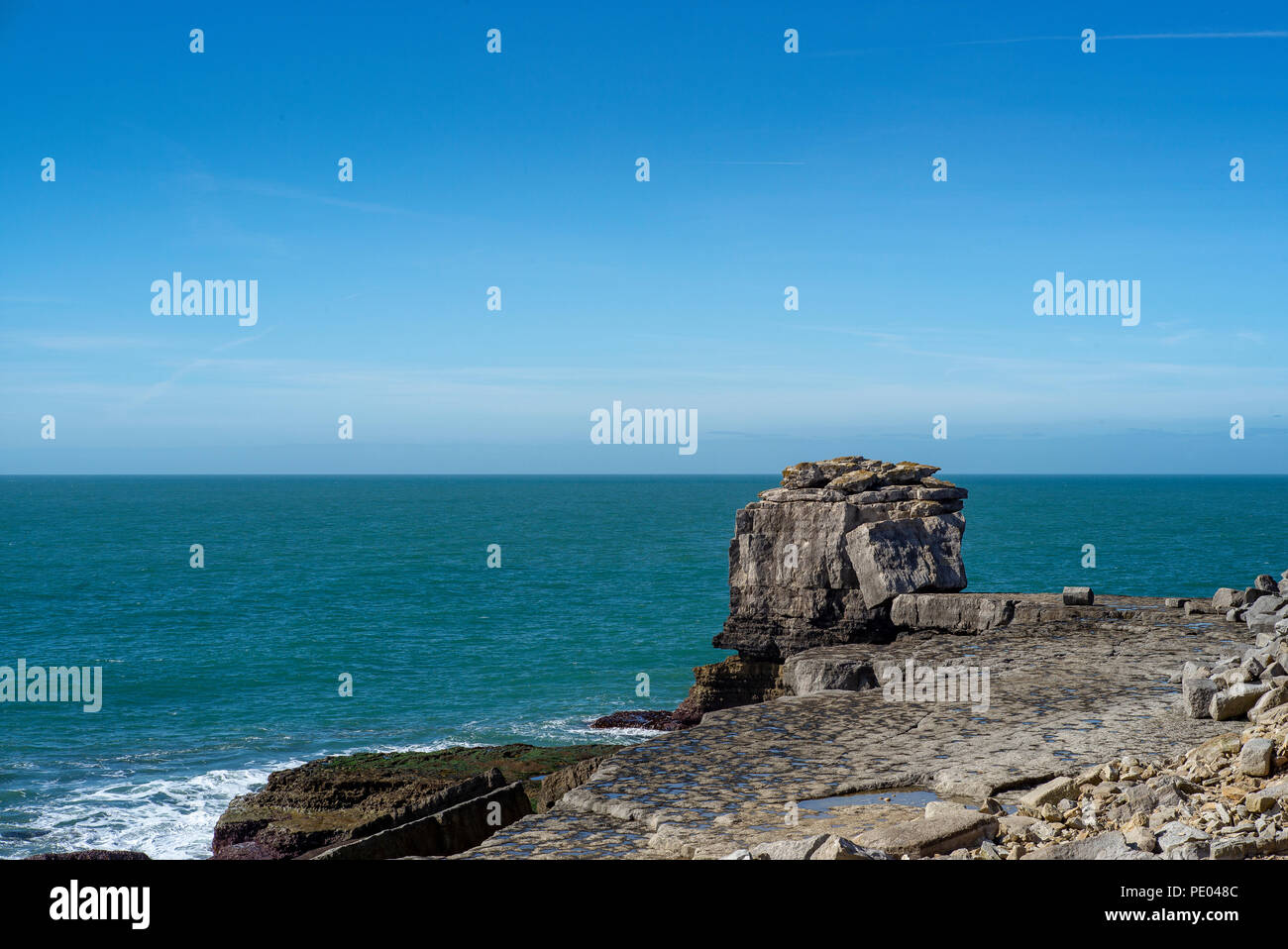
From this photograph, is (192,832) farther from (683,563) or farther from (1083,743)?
(683,563)

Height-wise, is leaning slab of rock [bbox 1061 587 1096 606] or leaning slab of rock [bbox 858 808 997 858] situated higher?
leaning slab of rock [bbox 1061 587 1096 606]

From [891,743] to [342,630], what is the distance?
113ft

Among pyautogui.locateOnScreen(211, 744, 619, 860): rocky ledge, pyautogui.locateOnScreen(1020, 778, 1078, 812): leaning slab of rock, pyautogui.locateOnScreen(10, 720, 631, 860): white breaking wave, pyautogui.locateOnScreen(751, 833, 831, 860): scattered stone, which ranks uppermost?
pyautogui.locateOnScreen(751, 833, 831, 860): scattered stone

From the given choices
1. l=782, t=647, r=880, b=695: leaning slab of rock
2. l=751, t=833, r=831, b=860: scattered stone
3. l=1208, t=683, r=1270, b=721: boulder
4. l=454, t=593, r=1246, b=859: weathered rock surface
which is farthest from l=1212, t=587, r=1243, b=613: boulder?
l=751, t=833, r=831, b=860: scattered stone

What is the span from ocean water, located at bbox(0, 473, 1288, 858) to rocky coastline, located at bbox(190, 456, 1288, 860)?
5.41 meters

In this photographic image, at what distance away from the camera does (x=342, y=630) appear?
4012cm

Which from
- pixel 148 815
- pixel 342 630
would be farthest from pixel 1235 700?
pixel 342 630

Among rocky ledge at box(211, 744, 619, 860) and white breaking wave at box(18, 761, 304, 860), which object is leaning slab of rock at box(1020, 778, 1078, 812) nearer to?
rocky ledge at box(211, 744, 619, 860)

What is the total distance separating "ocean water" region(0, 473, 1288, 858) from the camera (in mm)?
21719

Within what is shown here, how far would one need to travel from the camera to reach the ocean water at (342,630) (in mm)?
21719

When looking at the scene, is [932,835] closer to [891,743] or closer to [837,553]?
[891,743]

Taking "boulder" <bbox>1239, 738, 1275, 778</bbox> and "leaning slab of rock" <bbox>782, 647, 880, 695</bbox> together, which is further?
"leaning slab of rock" <bbox>782, 647, 880, 695</bbox>

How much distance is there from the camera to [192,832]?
16828 mm
